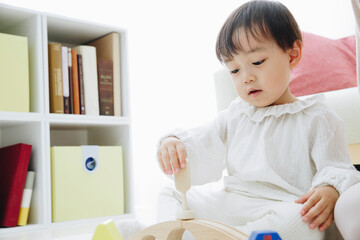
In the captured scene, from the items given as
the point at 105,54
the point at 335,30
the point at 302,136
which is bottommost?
the point at 302,136

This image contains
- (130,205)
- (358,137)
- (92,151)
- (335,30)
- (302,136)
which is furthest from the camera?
(335,30)

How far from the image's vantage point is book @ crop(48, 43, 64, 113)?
4.95 ft

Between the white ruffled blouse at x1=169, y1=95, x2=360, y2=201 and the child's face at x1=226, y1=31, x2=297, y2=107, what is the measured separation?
0.05m

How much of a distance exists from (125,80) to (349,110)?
868 millimetres

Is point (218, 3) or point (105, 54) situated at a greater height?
point (218, 3)

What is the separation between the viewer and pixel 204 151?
3.05 feet

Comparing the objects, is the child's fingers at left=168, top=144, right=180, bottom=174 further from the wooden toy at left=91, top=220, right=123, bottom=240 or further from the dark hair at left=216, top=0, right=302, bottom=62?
the dark hair at left=216, top=0, right=302, bottom=62

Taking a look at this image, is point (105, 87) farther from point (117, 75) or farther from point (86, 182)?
point (86, 182)

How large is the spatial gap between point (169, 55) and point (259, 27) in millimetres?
1365

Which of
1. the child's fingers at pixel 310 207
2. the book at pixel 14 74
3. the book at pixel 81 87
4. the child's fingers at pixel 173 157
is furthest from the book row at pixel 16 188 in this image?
the child's fingers at pixel 310 207

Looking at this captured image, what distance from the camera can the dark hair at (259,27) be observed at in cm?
88

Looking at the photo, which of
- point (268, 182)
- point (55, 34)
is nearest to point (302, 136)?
point (268, 182)

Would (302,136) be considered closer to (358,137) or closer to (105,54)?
(358,137)

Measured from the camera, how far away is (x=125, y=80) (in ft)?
5.52
